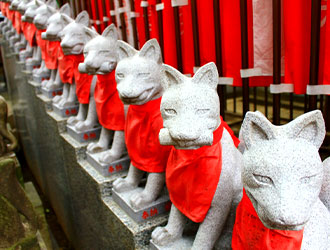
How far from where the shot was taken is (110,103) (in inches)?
90.1

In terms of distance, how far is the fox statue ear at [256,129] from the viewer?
100cm

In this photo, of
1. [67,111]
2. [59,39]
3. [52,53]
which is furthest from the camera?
[52,53]

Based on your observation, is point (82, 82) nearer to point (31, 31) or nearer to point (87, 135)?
point (87, 135)

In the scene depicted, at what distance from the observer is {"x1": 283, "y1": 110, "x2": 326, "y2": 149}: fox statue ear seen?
98cm

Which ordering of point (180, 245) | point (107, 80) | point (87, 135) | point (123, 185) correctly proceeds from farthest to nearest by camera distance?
point (87, 135) → point (107, 80) → point (123, 185) → point (180, 245)

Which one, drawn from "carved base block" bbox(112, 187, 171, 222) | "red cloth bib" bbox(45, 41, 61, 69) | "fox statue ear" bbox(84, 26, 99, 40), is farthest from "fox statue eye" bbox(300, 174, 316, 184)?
"red cloth bib" bbox(45, 41, 61, 69)

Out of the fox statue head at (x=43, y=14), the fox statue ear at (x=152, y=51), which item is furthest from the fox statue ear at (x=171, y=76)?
the fox statue head at (x=43, y=14)

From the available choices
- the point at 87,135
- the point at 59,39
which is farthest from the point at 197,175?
the point at 59,39

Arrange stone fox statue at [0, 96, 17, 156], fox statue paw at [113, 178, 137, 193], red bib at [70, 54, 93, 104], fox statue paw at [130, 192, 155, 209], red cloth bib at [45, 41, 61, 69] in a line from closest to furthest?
fox statue paw at [130, 192, 155, 209], fox statue paw at [113, 178, 137, 193], red bib at [70, 54, 93, 104], stone fox statue at [0, 96, 17, 156], red cloth bib at [45, 41, 61, 69]

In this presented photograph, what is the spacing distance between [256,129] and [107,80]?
1412 mm

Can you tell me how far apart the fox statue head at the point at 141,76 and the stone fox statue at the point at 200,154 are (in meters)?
0.32

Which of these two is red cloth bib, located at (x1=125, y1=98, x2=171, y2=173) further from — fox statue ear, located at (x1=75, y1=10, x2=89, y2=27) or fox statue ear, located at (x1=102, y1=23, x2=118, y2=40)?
fox statue ear, located at (x1=75, y1=10, x2=89, y2=27)

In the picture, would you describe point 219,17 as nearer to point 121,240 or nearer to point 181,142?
point 181,142

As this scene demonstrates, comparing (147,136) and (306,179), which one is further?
(147,136)
